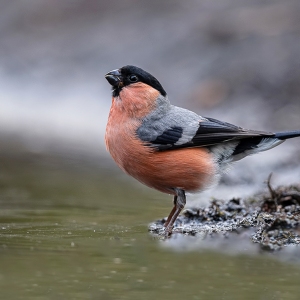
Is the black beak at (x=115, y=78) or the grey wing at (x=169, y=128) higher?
the black beak at (x=115, y=78)

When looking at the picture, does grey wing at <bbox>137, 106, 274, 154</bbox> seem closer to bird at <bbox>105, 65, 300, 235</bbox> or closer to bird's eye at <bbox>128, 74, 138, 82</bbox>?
bird at <bbox>105, 65, 300, 235</bbox>

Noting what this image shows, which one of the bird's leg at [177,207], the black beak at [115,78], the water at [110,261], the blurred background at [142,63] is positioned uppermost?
the blurred background at [142,63]

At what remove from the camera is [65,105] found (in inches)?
654

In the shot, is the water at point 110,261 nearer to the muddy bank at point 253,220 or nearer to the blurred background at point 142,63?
the muddy bank at point 253,220

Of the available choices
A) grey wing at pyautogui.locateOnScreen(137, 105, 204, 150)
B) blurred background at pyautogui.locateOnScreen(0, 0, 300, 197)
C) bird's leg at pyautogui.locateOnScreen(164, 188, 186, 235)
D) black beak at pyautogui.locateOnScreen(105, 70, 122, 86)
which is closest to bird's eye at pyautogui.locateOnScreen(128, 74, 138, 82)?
black beak at pyautogui.locateOnScreen(105, 70, 122, 86)

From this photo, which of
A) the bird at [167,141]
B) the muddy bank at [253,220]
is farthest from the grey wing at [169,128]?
the muddy bank at [253,220]

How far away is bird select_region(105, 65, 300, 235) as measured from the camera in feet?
25.3

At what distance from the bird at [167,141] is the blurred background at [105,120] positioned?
23.9 inches

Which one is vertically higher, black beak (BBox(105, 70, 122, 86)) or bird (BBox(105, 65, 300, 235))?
black beak (BBox(105, 70, 122, 86))

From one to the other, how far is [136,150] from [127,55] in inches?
367

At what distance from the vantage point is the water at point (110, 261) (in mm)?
5258

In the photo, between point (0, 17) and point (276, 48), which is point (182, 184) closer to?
point (276, 48)

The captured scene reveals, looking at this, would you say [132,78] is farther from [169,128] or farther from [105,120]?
[105,120]

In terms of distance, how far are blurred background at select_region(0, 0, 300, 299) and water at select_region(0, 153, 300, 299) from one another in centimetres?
1
